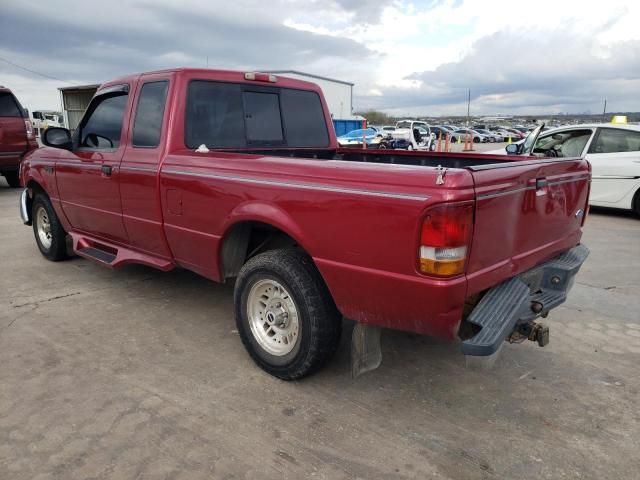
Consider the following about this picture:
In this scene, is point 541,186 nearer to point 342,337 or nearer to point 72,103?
point 342,337

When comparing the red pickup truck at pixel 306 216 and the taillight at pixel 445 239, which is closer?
the taillight at pixel 445 239

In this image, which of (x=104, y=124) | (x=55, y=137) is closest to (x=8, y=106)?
(x=55, y=137)

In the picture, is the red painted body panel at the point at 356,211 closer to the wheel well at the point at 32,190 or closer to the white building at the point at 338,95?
the wheel well at the point at 32,190

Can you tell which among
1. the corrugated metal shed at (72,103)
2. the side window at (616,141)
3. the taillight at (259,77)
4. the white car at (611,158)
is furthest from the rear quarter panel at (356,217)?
the corrugated metal shed at (72,103)

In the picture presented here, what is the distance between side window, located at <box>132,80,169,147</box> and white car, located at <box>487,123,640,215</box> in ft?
20.2

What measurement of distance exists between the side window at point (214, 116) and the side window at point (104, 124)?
0.82 m

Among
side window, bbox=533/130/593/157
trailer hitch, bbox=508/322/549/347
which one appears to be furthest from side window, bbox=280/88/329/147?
side window, bbox=533/130/593/157

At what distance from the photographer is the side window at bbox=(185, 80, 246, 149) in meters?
3.77

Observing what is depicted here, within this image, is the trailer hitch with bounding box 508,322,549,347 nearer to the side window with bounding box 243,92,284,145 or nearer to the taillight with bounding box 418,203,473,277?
the taillight with bounding box 418,203,473,277

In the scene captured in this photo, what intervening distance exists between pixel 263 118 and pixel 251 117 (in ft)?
0.45

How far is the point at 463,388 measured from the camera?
3.16 meters

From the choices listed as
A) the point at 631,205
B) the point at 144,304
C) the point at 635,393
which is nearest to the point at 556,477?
the point at 635,393

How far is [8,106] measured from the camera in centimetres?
1073

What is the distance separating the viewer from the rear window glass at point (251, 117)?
3811 mm
